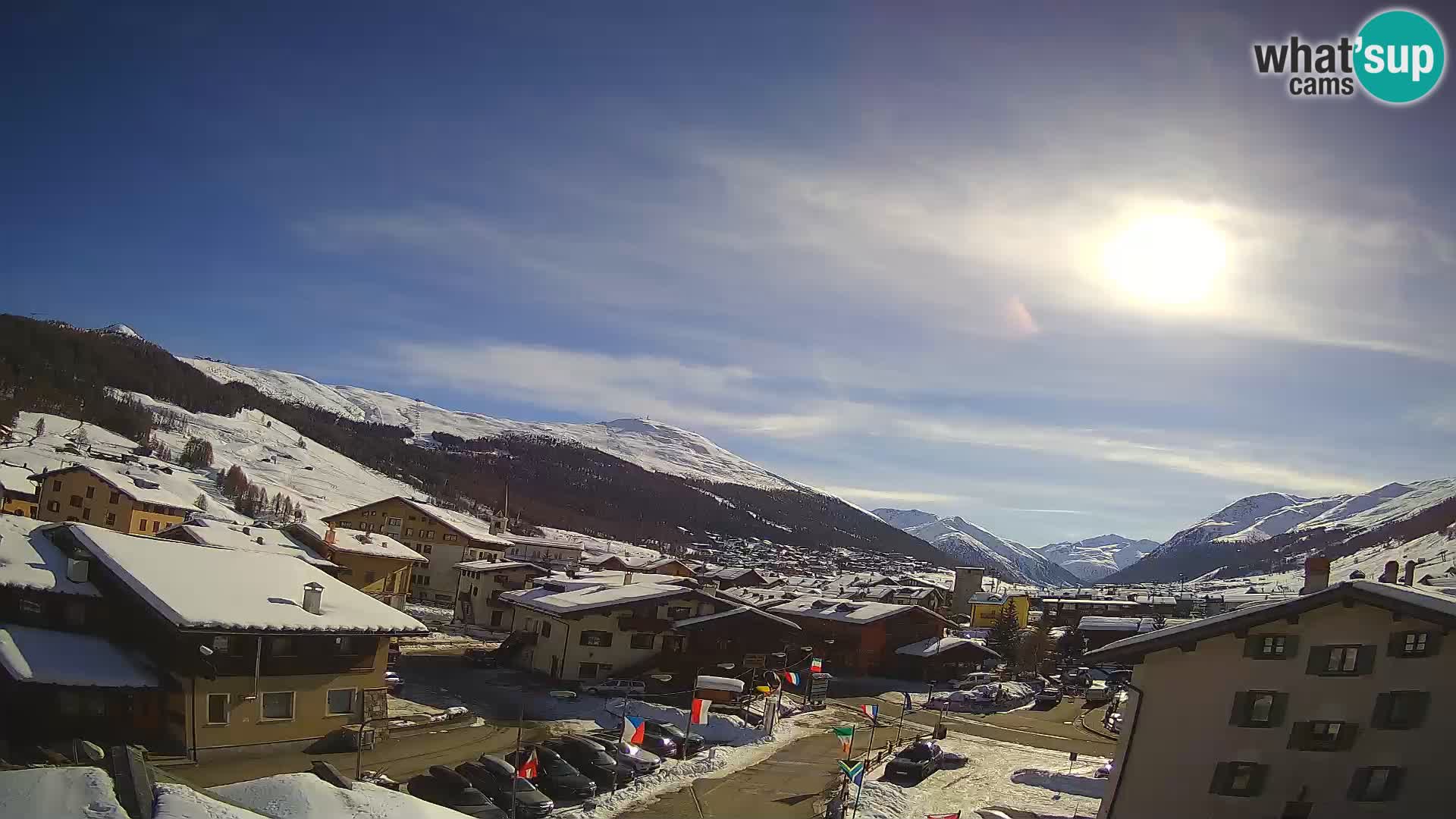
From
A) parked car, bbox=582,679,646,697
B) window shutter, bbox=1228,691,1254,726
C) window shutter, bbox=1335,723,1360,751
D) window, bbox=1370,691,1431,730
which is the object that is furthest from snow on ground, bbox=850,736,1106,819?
parked car, bbox=582,679,646,697

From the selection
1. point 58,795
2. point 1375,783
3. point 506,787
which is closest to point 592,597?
point 506,787

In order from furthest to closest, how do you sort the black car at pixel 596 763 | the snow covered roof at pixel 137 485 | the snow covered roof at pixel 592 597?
the snow covered roof at pixel 137 485
the snow covered roof at pixel 592 597
the black car at pixel 596 763

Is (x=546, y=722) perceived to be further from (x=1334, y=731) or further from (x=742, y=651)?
(x=1334, y=731)

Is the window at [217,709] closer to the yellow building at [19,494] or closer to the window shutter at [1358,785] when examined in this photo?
the window shutter at [1358,785]

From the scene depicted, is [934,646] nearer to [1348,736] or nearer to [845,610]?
[845,610]

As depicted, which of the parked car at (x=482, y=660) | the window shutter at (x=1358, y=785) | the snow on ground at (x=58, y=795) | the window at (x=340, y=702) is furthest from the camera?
the parked car at (x=482, y=660)

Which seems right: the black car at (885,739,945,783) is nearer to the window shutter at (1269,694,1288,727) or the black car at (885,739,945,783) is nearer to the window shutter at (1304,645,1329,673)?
the window shutter at (1269,694,1288,727)

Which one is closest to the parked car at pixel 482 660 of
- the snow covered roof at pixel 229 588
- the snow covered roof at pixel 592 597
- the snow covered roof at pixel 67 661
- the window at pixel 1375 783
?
the snow covered roof at pixel 592 597
